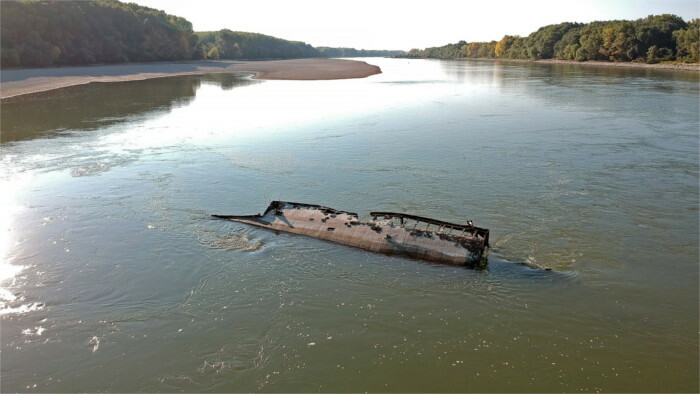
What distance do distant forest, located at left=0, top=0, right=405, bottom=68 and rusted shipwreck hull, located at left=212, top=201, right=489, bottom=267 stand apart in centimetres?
7573

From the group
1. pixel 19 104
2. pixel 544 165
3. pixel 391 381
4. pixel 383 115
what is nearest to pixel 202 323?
pixel 391 381

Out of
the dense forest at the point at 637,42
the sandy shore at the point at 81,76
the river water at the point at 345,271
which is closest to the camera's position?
the river water at the point at 345,271

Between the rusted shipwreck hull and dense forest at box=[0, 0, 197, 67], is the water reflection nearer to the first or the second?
dense forest at box=[0, 0, 197, 67]

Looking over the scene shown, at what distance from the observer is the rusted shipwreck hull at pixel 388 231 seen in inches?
566

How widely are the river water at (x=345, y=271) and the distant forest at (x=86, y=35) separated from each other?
57.7 m

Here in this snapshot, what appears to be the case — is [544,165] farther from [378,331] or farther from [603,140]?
[378,331]

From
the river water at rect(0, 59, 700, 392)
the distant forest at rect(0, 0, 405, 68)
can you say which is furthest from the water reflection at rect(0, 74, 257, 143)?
the distant forest at rect(0, 0, 405, 68)

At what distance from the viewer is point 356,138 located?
32219 millimetres

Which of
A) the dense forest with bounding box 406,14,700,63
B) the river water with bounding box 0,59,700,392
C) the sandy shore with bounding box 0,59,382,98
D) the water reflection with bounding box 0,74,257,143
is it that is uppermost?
the dense forest with bounding box 406,14,700,63

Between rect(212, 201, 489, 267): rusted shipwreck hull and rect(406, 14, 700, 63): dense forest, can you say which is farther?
rect(406, 14, 700, 63): dense forest

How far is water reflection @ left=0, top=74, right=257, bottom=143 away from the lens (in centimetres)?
3615

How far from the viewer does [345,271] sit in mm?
14328

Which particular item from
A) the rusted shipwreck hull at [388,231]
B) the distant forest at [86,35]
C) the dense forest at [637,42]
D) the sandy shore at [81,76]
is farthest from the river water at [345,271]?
the dense forest at [637,42]

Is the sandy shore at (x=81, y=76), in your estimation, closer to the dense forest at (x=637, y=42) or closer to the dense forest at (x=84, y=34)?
the dense forest at (x=84, y=34)
